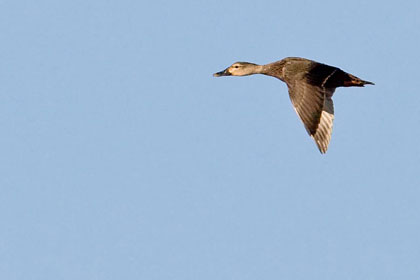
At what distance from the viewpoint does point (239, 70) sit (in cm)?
2788

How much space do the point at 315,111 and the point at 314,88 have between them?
670 mm

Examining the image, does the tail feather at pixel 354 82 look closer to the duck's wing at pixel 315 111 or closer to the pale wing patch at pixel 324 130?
the duck's wing at pixel 315 111

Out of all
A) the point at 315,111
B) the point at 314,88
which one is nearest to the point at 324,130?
the point at 315,111

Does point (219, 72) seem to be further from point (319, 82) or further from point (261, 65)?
point (319, 82)

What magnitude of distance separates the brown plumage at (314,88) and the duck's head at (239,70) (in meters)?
1.61

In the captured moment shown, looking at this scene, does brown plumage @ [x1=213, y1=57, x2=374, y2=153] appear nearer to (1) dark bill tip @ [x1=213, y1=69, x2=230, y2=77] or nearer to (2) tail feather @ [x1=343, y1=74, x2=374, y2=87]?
(2) tail feather @ [x1=343, y1=74, x2=374, y2=87]

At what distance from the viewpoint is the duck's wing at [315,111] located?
22.9 m

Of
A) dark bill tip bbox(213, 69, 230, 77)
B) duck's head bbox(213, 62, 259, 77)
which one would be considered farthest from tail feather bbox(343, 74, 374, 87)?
dark bill tip bbox(213, 69, 230, 77)

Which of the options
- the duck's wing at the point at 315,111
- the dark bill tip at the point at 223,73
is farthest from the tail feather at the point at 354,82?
the dark bill tip at the point at 223,73

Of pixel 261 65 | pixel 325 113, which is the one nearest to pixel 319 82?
pixel 325 113

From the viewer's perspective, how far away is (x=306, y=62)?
24984 millimetres

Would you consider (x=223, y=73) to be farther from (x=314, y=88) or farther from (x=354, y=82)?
(x=314, y=88)

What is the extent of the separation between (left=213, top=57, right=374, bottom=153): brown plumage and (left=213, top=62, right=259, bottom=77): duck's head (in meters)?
1.61

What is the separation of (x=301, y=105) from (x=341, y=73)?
192cm
